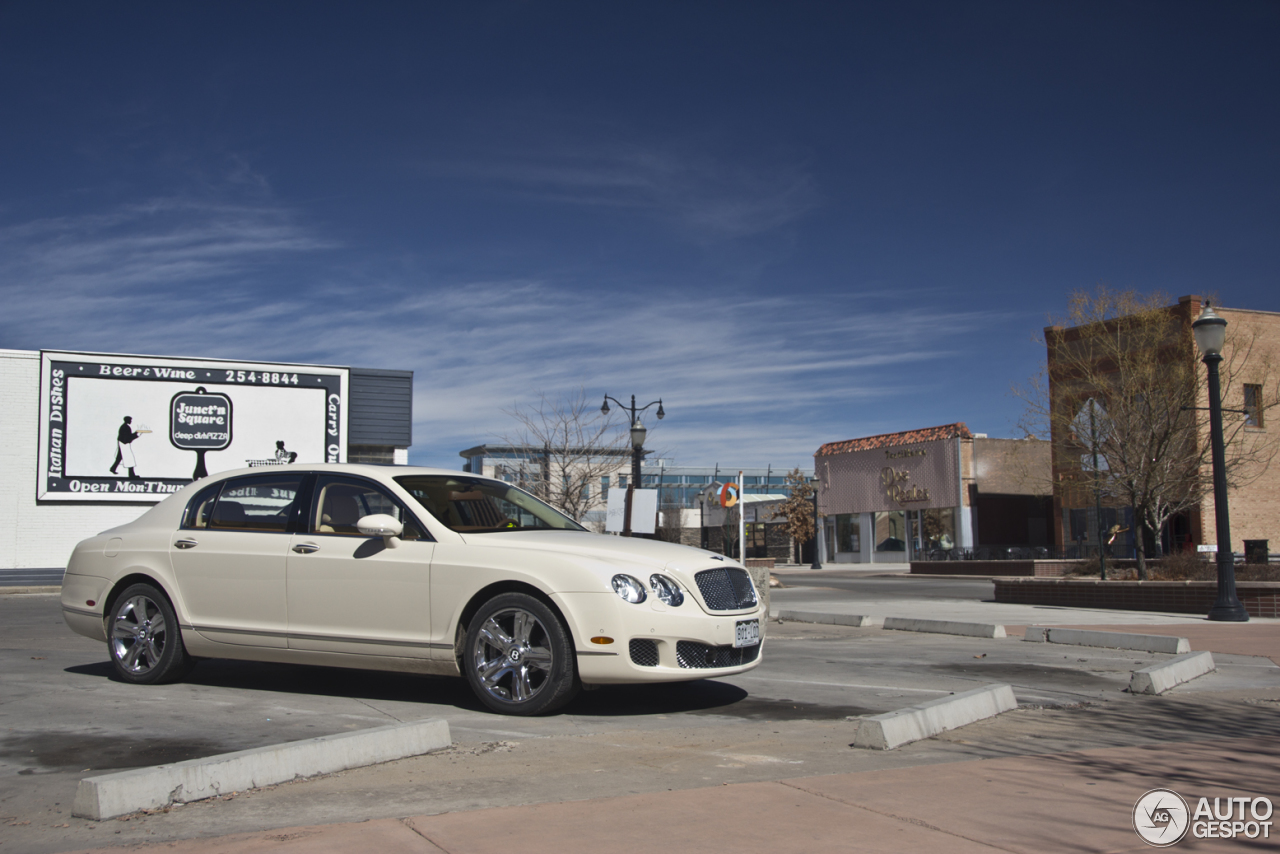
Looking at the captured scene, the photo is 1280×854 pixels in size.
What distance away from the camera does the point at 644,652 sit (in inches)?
242

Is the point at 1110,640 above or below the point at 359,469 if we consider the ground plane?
below

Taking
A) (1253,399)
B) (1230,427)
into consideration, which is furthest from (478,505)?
(1253,399)

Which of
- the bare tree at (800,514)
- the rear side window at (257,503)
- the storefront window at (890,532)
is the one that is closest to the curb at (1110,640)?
the rear side window at (257,503)

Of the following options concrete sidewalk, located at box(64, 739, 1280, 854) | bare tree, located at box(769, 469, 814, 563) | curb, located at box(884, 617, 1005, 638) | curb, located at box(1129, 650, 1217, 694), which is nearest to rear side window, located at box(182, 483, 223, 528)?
concrete sidewalk, located at box(64, 739, 1280, 854)

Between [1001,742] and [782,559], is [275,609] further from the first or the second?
[782,559]

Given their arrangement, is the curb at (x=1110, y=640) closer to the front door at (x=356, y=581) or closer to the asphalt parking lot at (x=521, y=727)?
the asphalt parking lot at (x=521, y=727)

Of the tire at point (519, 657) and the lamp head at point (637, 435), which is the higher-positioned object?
the lamp head at point (637, 435)

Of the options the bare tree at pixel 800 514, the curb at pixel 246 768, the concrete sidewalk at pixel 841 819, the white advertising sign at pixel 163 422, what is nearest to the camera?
the concrete sidewalk at pixel 841 819

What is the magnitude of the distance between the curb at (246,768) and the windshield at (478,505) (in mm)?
1837

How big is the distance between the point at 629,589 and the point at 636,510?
941cm

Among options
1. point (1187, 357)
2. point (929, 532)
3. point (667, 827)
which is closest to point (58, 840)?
point (667, 827)

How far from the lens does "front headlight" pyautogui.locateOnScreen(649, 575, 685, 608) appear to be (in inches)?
245

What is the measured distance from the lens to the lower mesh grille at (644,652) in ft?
20.0

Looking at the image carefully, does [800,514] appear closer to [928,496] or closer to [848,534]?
[848,534]
